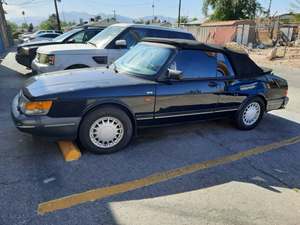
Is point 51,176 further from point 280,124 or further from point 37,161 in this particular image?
point 280,124

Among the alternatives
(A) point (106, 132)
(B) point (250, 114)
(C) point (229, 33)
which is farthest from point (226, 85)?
(C) point (229, 33)

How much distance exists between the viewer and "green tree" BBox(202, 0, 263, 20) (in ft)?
134

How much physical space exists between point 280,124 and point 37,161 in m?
4.57

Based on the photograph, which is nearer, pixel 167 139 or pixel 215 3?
pixel 167 139

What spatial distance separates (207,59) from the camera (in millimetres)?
4488

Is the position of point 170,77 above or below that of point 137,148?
above

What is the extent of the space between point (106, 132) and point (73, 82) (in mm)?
822

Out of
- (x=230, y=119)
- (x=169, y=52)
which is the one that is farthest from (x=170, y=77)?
(x=230, y=119)

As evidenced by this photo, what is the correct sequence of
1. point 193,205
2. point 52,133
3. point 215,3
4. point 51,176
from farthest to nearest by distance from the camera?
1. point 215,3
2. point 52,133
3. point 51,176
4. point 193,205

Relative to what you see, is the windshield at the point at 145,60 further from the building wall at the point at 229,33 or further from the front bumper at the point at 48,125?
the building wall at the point at 229,33

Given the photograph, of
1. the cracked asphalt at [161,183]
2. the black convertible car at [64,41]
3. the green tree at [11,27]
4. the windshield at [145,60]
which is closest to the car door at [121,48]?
the windshield at [145,60]

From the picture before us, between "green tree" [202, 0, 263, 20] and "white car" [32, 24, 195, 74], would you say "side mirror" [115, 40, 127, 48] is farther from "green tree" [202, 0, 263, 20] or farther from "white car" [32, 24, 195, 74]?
"green tree" [202, 0, 263, 20]

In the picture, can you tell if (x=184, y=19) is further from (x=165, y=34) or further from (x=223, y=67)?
(x=223, y=67)

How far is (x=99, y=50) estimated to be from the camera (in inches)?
272
